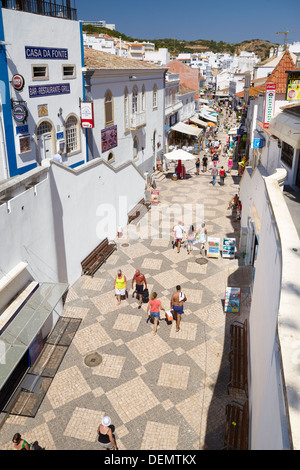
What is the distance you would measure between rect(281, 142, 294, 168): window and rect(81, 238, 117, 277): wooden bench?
8.00 meters

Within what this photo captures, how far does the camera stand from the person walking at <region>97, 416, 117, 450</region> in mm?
7351

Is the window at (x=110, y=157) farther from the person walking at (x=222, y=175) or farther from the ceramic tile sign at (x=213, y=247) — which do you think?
the ceramic tile sign at (x=213, y=247)

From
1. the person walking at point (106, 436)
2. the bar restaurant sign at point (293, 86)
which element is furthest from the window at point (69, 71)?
the person walking at point (106, 436)

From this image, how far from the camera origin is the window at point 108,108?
793 inches

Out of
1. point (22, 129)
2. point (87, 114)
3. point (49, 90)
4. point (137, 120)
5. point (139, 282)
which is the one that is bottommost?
point (139, 282)

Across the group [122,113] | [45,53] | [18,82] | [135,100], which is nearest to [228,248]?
[18,82]

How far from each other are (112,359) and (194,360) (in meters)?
2.26

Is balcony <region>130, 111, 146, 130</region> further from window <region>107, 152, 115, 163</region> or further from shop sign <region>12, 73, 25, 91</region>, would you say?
shop sign <region>12, 73, 25, 91</region>

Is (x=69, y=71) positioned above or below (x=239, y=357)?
above

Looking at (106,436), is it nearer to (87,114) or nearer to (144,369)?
(144,369)

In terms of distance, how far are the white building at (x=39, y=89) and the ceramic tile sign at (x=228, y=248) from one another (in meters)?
8.10

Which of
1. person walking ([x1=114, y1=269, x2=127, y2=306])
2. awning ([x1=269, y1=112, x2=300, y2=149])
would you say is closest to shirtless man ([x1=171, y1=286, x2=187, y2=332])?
person walking ([x1=114, y1=269, x2=127, y2=306])

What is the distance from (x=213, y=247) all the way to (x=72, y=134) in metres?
8.56

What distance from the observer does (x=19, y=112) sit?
13297 mm
